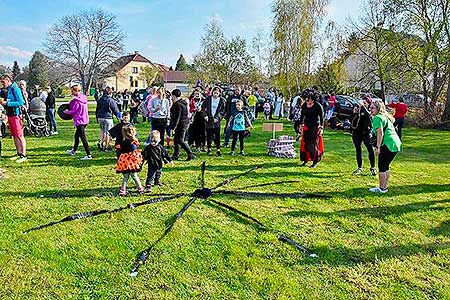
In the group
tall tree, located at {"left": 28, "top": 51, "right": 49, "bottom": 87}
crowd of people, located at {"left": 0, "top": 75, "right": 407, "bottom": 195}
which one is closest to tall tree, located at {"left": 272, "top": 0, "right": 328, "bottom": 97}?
crowd of people, located at {"left": 0, "top": 75, "right": 407, "bottom": 195}

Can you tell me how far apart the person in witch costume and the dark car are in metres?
12.9

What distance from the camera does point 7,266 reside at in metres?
4.15

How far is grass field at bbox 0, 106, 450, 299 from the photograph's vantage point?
3891mm

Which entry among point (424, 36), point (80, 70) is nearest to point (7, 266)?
point (424, 36)

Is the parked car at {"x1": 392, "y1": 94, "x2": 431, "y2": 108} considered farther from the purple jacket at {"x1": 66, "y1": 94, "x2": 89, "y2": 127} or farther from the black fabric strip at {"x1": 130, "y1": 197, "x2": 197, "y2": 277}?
the black fabric strip at {"x1": 130, "y1": 197, "x2": 197, "y2": 277}

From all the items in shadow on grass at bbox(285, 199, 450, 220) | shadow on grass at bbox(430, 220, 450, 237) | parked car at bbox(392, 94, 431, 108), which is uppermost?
parked car at bbox(392, 94, 431, 108)

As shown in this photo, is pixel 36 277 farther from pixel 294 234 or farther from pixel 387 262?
pixel 387 262

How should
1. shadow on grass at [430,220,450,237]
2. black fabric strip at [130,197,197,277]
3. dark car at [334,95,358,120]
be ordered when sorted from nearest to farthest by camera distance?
black fabric strip at [130,197,197,277] → shadow on grass at [430,220,450,237] → dark car at [334,95,358,120]

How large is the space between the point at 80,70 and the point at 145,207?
5106 cm

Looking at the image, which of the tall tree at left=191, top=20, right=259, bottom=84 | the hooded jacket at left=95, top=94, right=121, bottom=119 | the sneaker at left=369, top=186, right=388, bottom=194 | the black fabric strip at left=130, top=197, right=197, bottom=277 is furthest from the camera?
the tall tree at left=191, top=20, right=259, bottom=84

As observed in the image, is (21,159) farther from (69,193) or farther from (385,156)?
(385,156)

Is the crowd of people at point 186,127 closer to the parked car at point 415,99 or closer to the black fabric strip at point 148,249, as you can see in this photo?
the black fabric strip at point 148,249

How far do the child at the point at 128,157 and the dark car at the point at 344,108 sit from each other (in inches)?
666

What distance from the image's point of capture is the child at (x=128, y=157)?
6445 mm
